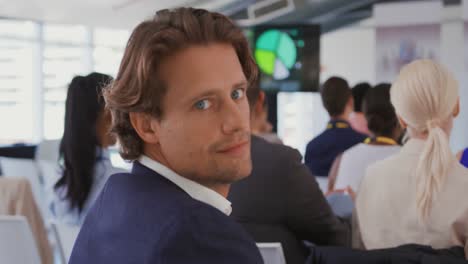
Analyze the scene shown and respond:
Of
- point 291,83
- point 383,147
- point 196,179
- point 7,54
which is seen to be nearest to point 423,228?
point 196,179

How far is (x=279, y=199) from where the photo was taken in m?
2.74

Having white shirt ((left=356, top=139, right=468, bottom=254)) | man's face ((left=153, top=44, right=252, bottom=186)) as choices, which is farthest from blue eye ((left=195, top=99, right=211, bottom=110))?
white shirt ((left=356, top=139, right=468, bottom=254))

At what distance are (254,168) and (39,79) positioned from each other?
10205 millimetres

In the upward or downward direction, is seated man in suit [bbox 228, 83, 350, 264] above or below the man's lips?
below

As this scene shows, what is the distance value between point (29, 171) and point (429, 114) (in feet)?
10.5

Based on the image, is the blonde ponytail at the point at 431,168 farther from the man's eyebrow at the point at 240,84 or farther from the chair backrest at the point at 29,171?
the chair backrest at the point at 29,171

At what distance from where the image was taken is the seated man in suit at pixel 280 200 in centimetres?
272

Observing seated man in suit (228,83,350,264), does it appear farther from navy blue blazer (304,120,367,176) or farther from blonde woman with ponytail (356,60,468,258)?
navy blue blazer (304,120,367,176)

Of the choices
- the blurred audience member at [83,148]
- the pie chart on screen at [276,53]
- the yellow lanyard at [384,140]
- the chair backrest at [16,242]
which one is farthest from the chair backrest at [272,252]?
the pie chart on screen at [276,53]

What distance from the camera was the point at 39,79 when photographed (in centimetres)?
1238

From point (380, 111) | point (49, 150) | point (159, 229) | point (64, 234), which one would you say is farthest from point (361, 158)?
point (159, 229)

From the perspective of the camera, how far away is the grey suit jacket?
272 centimetres

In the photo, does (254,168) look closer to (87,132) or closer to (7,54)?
(87,132)

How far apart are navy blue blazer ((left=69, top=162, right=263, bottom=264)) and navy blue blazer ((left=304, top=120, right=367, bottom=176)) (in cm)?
378
